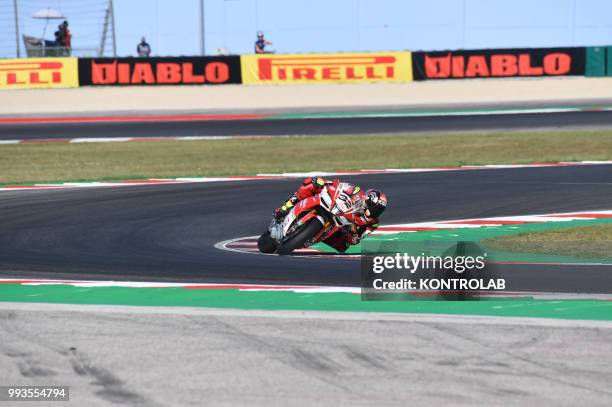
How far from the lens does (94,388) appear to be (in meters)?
6.86

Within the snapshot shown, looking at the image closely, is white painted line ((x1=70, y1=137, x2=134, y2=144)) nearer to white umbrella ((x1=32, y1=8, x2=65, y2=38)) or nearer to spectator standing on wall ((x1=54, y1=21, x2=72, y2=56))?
spectator standing on wall ((x1=54, y1=21, x2=72, y2=56))

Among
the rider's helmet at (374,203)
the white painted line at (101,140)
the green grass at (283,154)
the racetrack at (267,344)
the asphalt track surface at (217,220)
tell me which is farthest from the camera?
the white painted line at (101,140)

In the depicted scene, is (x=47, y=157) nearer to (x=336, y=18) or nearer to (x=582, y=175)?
(x=582, y=175)

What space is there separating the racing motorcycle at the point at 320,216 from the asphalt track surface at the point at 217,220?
272mm

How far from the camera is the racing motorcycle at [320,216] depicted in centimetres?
1197

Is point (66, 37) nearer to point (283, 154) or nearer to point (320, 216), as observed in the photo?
point (283, 154)

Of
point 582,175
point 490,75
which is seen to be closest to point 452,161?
point 582,175

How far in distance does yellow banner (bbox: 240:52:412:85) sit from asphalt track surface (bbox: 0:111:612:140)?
16.4 ft

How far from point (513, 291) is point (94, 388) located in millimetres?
4465

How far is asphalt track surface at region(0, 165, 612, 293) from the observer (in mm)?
10914

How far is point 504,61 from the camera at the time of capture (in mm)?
36188

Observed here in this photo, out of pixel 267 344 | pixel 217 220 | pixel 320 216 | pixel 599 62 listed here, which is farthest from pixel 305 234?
pixel 599 62

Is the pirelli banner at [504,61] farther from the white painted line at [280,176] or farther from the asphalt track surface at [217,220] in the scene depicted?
the asphalt track surface at [217,220]

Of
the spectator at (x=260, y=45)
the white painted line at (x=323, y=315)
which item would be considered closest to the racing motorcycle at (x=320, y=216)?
the white painted line at (x=323, y=315)
